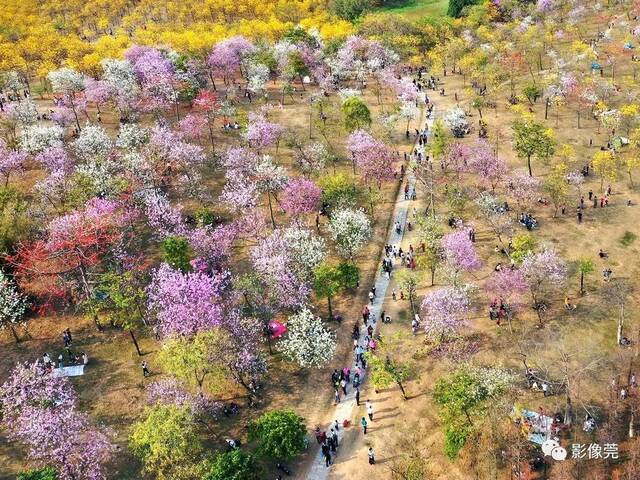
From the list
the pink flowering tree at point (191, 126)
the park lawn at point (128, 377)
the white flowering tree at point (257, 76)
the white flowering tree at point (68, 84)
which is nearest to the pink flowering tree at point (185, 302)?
the park lawn at point (128, 377)

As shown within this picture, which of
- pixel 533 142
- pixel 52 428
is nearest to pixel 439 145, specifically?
pixel 533 142

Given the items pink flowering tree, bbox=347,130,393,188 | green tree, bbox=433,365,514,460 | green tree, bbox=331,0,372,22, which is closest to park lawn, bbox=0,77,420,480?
green tree, bbox=433,365,514,460

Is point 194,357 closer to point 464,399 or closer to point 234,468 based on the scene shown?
point 234,468

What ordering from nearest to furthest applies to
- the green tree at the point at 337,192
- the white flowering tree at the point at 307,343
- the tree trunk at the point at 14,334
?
the white flowering tree at the point at 307,343 → the tree trunk at the point at 14,334 → the green tree at the point at 337,192

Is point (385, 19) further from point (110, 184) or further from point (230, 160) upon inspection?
point (110, 184)

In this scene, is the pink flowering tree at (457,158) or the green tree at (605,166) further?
the pink flowering tree at (457,158)

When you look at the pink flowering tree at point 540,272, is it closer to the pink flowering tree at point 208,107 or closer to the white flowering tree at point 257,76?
the pink flowering tree at point 208,107
